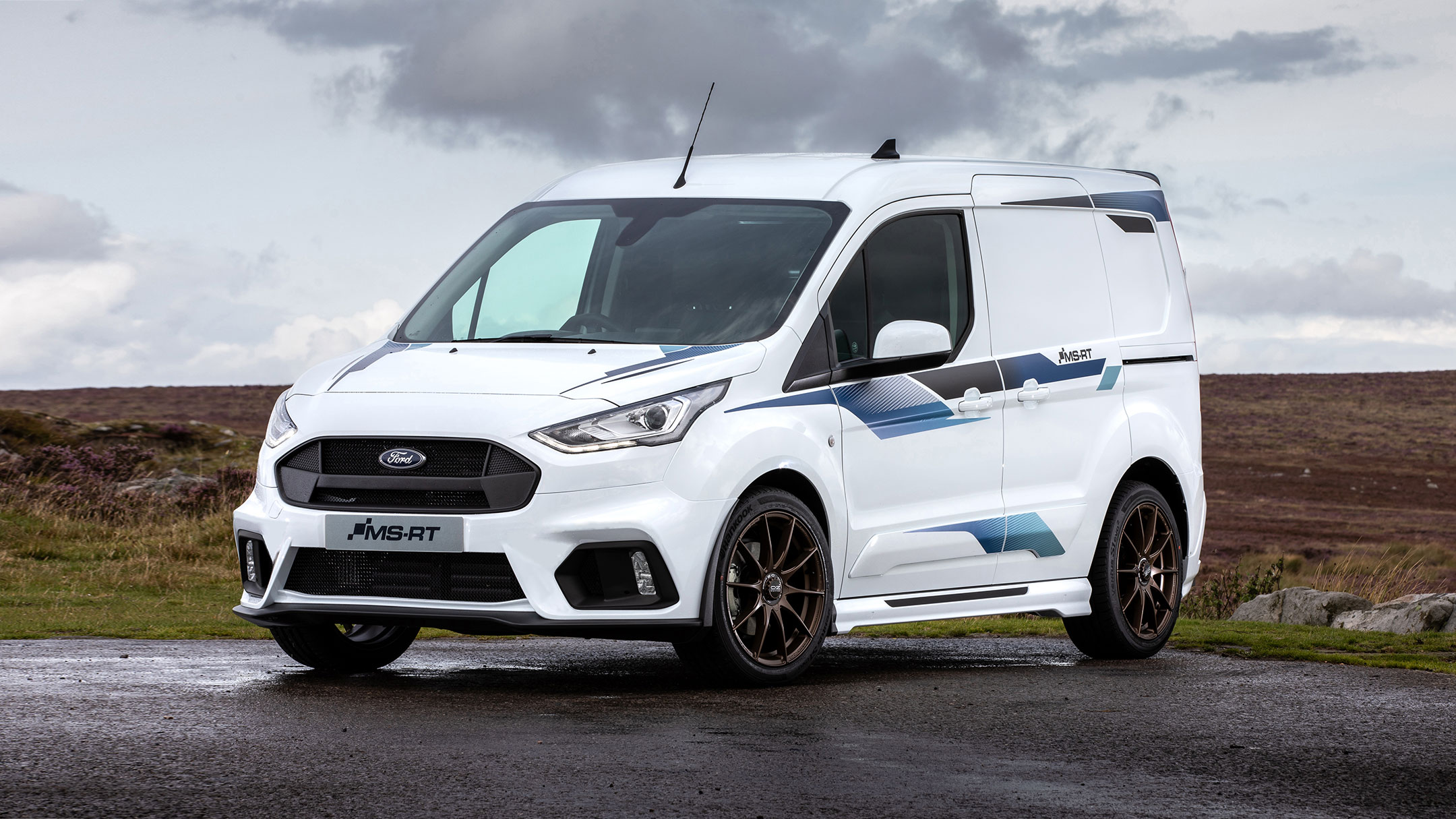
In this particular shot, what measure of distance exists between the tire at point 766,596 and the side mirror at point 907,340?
85 cm

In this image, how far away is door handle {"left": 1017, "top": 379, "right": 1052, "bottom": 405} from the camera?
902 centimetres

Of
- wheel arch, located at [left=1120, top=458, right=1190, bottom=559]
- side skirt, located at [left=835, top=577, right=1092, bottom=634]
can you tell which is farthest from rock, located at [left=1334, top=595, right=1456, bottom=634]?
side skirt, located at [left=835, top=577, right=1092, bottom=634]

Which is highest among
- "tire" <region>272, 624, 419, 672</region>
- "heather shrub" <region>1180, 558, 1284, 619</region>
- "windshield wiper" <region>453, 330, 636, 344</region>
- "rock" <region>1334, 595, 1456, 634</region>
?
"windshield wiper" <region>453, 330, 636, 344</region>

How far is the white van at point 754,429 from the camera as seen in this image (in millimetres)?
7191

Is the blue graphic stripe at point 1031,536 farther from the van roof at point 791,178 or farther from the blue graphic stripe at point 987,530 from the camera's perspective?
the van roof at point 791,178

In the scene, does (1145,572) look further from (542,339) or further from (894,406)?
(542,339)

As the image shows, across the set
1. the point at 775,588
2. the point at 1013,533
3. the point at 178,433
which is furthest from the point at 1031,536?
the point at 178,433

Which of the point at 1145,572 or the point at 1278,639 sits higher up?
the point at 1145,572

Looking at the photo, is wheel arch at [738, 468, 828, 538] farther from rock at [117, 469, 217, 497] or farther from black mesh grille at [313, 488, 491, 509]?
rock at [117, 469, 217, 497]

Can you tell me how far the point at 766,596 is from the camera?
7691 mm

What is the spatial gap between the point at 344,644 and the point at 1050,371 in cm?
384

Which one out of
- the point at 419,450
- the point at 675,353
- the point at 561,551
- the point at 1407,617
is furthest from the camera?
the point at 1407,617

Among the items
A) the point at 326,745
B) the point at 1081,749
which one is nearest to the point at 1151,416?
the point at 1081,749

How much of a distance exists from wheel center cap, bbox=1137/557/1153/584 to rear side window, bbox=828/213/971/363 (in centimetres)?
209
